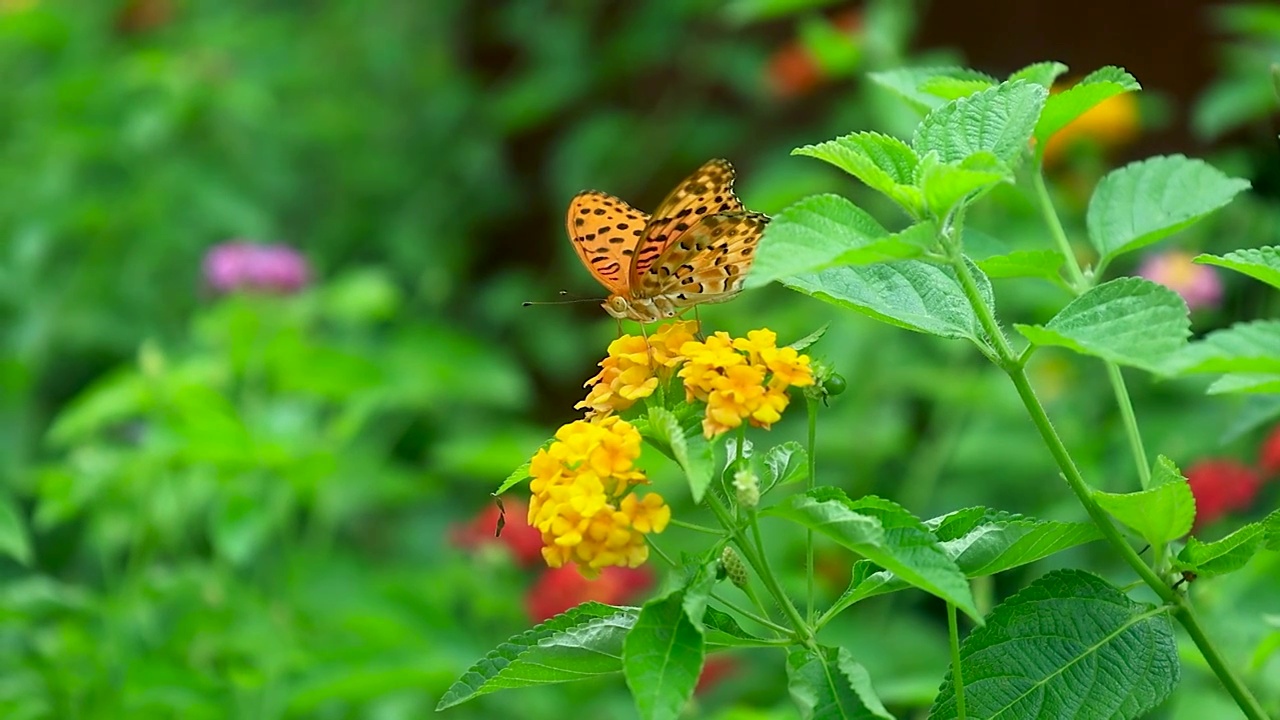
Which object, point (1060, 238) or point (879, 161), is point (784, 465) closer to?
point (879, 161)

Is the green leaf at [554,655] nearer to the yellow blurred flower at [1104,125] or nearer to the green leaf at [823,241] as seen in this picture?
the green leaf at [823,241]

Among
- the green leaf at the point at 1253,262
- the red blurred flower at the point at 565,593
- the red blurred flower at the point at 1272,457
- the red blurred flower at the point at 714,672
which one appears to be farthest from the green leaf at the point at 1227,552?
the red blurred flower at the point at 714,672

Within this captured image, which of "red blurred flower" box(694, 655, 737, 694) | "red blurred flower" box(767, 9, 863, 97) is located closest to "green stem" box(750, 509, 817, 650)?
"red blurred flower" box(694, 655, 737, 694)

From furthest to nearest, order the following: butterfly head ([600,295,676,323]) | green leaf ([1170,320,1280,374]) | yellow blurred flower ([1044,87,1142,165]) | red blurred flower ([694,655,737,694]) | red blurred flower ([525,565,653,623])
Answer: yellow blurred flower ([1044,87,1142,165]) < red blurred flower ([694,655,737,694]) < red blurred flower ([525,565,653,623]) < butterfly head ([600,295,676,323]) < green leaf ([1170,320,1280,374])

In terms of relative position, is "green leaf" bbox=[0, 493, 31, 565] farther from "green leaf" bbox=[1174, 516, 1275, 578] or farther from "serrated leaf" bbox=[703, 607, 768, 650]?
"green leaf" bbox=[1174, 516, 1275, 578]

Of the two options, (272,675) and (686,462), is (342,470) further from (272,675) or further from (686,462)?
(686,462)

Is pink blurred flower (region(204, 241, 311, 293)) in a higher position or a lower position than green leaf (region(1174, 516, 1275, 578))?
lower

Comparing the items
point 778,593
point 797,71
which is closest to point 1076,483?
point 778,593

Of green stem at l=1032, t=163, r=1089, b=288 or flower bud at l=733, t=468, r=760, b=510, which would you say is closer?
flower bud at l=733, t=468, r=760, b=510
